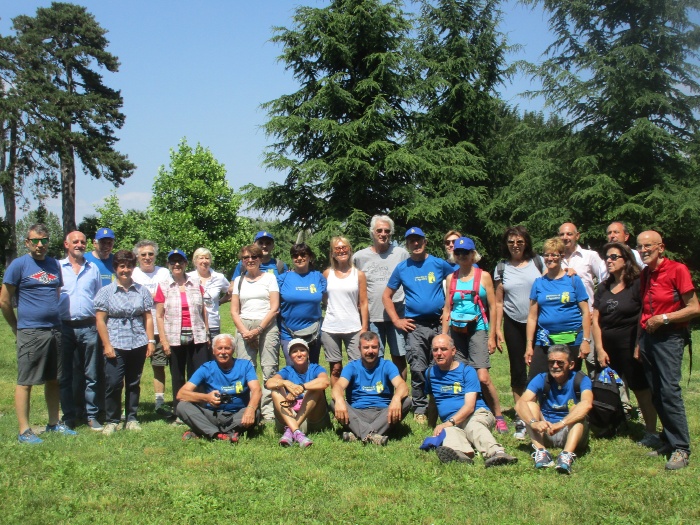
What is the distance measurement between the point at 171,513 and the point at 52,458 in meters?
1.88

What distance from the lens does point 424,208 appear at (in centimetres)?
2202

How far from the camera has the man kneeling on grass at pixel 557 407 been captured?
18.3ft

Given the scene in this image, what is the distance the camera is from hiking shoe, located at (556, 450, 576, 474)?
517cm

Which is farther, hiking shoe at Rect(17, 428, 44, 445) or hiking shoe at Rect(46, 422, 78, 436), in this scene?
hiking shoe at Rect(46, 422, 78, 436)

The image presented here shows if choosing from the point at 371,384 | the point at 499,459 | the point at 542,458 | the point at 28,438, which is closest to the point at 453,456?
the point at 499,459

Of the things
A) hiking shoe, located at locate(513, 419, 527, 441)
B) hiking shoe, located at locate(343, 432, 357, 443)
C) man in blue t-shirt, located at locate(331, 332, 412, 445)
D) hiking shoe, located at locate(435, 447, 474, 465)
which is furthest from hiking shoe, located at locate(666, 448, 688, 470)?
hiking shoe, located at locate(343, 432, 357, 443)

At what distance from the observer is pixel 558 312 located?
633cm

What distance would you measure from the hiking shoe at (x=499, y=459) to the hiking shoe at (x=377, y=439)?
107 cm

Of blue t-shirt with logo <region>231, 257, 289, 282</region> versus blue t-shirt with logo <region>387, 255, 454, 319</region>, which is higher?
blue t-shirt with logo <region>231, 257, 289, 282</region>

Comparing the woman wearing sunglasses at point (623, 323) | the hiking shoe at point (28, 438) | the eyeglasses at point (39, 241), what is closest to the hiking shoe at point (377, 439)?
the woman wearing sunglasses at point (623, 323)

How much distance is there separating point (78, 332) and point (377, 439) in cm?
343

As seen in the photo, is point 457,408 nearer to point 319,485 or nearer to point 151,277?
point 319,485

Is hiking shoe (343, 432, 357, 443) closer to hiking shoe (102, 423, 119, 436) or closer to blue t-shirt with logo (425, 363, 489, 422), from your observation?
blue t-shirt with logo (425, 363, 489, 422)

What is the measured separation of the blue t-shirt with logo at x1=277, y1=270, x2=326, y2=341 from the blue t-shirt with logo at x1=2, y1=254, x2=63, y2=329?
92.4 inches
